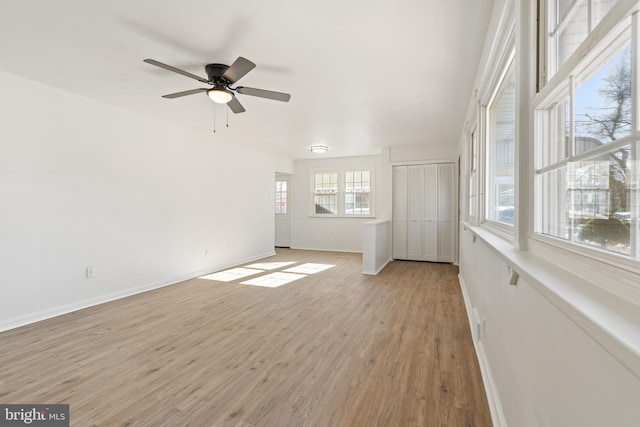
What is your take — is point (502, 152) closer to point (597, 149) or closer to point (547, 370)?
point (597, 149)

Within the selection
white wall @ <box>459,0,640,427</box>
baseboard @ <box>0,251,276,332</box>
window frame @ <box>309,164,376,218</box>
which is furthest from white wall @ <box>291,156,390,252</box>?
white wall @ <box>459,0,640,427</box>

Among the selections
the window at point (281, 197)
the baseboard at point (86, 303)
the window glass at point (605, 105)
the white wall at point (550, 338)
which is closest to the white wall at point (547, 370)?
the white wall at point (550, 338)

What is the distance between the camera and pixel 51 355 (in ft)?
8.00

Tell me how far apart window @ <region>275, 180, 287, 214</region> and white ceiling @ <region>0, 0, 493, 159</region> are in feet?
15.1

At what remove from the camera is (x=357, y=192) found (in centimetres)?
796

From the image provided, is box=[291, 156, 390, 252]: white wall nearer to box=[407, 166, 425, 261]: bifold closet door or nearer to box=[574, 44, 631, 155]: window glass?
box=[407, 166, 425, 261]: bifold closet door

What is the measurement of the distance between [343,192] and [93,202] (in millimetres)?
Answer: 5573

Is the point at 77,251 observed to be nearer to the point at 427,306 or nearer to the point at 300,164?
the point at 427,306

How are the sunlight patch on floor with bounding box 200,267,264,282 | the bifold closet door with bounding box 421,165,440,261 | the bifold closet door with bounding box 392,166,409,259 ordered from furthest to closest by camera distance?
the bifold closet door with bounding box 392,166,409,259
the bifold closet door with bounding box 421,165,440,261
the sunlight patch on floor with bounding box 200,267,264,282

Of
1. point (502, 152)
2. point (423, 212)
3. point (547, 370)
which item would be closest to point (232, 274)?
point (423, 212)

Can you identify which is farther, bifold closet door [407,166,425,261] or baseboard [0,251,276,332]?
bifold closet door [407,166,425,261]

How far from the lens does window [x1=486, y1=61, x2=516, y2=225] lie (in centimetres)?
188

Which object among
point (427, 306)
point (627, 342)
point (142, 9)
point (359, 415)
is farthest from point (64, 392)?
point (427, 306)

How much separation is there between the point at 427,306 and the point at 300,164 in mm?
5729
